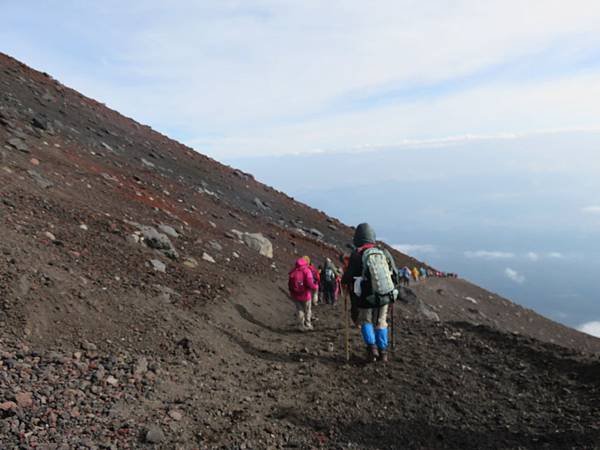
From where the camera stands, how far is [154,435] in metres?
4.98

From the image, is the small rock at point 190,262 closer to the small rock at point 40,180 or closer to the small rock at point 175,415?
the small rock at point 40,180

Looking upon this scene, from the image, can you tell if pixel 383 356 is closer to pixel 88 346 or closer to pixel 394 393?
pixel 394 393

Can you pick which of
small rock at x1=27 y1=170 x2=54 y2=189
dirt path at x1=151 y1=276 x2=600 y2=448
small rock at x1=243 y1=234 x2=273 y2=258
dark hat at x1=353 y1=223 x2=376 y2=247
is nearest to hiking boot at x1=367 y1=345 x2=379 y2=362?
dirt path at x1=151 y1=276 x2=600 y2=448

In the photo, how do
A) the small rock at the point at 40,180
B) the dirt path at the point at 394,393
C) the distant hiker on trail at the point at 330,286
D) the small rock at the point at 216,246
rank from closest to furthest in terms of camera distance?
1. the dirt path at the point at 394,393
2. the small rock at the point at 40,180
3. the small rock at the point at 216,246
4. the distant hiker on trail at the point at 330,286

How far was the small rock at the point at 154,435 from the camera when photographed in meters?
4.93

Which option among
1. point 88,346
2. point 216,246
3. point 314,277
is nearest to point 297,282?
point 314,277

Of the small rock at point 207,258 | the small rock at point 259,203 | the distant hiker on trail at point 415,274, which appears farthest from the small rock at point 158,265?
the distant hiker on trail at point 415,274

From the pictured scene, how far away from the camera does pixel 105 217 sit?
12.8 meters

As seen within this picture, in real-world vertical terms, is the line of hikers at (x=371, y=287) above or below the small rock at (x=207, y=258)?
below

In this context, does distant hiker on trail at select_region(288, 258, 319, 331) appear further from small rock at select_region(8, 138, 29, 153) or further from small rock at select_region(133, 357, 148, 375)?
small rock at select_region(8, 138, 29, 153)

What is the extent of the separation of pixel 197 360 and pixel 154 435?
2.43 metres

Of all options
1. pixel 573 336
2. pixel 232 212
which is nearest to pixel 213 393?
pixel 232 212

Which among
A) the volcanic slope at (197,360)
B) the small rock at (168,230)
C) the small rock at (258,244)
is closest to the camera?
the volcanic slope at (197,360)

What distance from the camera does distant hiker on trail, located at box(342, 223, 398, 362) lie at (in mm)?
8016
